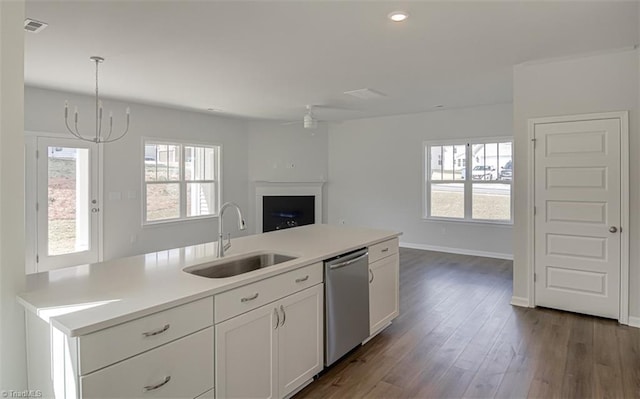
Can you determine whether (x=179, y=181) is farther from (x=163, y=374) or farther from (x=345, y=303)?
(x=163, y=374)

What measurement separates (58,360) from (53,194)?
4.83m

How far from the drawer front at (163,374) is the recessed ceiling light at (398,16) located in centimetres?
241

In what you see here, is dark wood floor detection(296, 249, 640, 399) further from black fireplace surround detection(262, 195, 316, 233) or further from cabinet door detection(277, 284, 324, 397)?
black fireplace surround detection(262, 195, 316, 233)

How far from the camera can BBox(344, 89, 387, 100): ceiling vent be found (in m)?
5.14

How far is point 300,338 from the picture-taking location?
229 centimetres

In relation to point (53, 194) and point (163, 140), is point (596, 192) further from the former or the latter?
point (53, 194)

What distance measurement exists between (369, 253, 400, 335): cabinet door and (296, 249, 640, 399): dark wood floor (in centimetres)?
16

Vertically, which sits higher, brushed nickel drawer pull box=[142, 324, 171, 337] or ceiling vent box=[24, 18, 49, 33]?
ceiling vent box=[24, 18, 49, 33]

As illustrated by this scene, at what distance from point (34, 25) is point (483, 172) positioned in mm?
6320

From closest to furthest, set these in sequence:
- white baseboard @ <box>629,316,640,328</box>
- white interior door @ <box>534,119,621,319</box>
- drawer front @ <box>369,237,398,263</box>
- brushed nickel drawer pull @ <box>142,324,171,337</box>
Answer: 1. brushed nickel drawer pull @ <box>142,324,171,337</box>
2. drawer front @ <box>369,237,398,263</box>
3. white baseboard @ <box>629,316,640,328</box>
4. white interior door @ <box>534,119,621,319</box>

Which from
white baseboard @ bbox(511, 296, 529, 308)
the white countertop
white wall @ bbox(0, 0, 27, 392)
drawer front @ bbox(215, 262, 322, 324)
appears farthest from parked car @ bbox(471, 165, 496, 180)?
white wall @ bbox(0, 0, 27, 392)

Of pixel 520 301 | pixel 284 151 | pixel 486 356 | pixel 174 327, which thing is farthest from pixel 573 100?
pixel 284 151

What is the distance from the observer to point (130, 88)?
16.4 feet

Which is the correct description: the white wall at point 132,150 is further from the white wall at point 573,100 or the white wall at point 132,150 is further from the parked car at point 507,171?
the white wall at point 573,100
